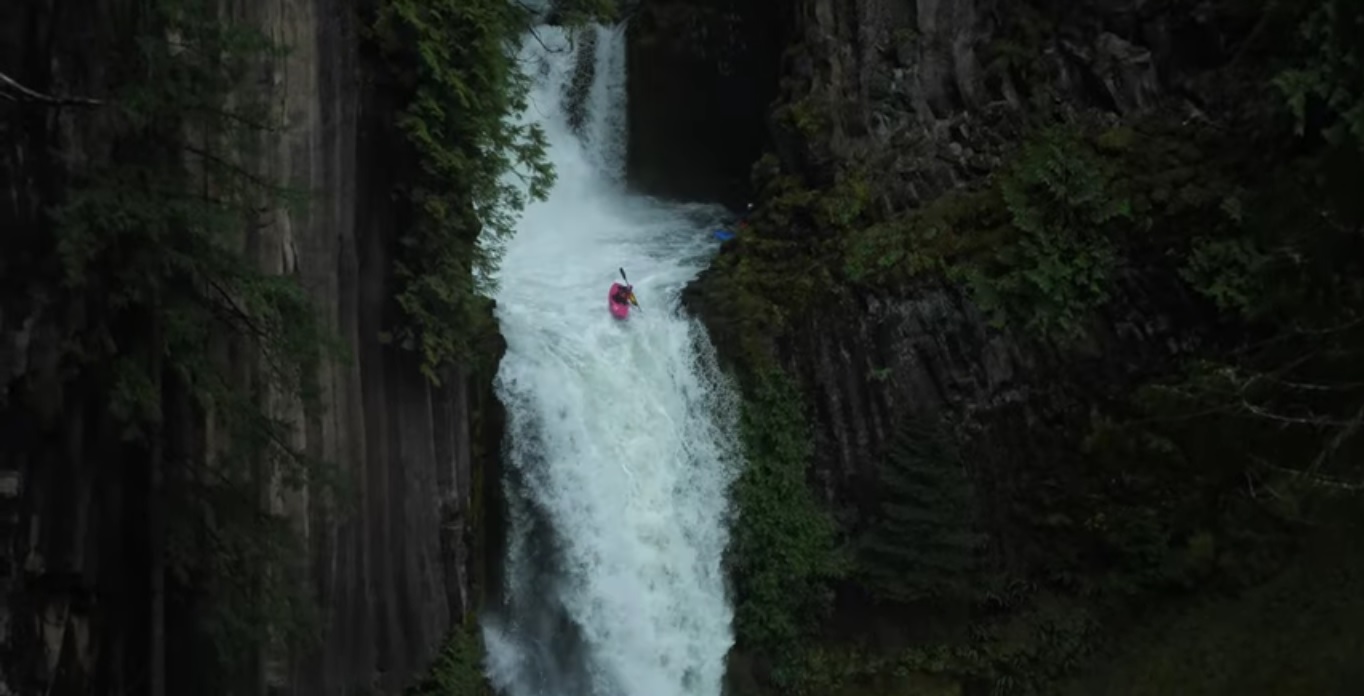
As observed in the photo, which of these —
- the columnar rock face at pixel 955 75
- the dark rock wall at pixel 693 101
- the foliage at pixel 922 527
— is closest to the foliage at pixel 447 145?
the foliage at pixel 922 527

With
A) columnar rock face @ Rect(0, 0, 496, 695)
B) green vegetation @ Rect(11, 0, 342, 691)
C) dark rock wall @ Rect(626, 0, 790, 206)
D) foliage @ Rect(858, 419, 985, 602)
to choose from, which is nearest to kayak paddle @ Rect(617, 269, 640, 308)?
columnar rock face @ Rect(0, 0, 496, 695)

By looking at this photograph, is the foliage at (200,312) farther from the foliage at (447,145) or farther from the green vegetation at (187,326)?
the foliage at (447,145)

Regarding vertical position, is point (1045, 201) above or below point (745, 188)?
below

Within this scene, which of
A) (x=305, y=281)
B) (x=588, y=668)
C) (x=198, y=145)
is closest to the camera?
(x=198, y=145)

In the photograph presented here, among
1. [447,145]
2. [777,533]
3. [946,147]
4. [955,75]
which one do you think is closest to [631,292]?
[777,533]

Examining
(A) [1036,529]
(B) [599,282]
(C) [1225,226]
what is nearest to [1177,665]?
(A) [1036,529]

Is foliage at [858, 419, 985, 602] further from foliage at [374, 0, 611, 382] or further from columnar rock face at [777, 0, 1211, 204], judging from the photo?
foliage at [374, 0, 611, 382]

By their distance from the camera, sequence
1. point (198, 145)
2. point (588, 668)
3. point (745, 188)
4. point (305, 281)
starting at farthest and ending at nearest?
point (745, 188), point (588, 668), point (305, 281), point (198, 145)

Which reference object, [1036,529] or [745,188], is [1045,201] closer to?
[1036,529]
